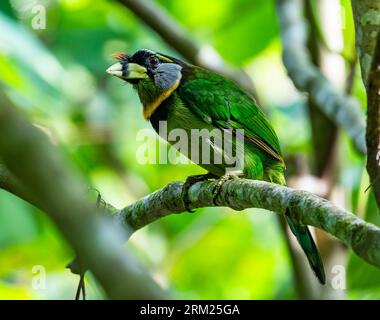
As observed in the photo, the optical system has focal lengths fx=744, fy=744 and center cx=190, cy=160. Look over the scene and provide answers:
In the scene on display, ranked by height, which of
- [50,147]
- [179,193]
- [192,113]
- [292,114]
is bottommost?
[50,147]

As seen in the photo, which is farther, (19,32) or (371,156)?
(19,32)

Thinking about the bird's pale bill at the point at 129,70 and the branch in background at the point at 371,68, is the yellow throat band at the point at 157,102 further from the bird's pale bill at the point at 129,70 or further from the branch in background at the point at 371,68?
the branch in background at the point at 371,68

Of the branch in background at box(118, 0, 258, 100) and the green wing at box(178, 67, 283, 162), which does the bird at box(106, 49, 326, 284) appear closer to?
the green wing at box(178, 67, 283, 162)

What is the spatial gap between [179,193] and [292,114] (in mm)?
3028

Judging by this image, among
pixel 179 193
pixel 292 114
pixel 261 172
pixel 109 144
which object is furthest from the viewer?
pixel 292 114

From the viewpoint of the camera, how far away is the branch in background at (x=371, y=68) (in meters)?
2.13

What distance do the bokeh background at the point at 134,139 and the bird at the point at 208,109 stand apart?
0.66 m

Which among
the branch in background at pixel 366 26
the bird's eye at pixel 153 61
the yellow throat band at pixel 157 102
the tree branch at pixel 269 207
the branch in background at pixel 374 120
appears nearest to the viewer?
the tree branch at pixel 269 207

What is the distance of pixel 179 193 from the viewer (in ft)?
9.13

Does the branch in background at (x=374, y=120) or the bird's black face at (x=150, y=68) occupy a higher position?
the bird's black face at (x=150, y=68)

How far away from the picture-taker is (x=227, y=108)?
11.2 ft

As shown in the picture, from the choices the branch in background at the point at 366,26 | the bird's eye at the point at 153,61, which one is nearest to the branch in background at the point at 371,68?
the branch in background at the point at 366,26

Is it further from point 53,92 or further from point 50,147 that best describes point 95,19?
point 50,147
